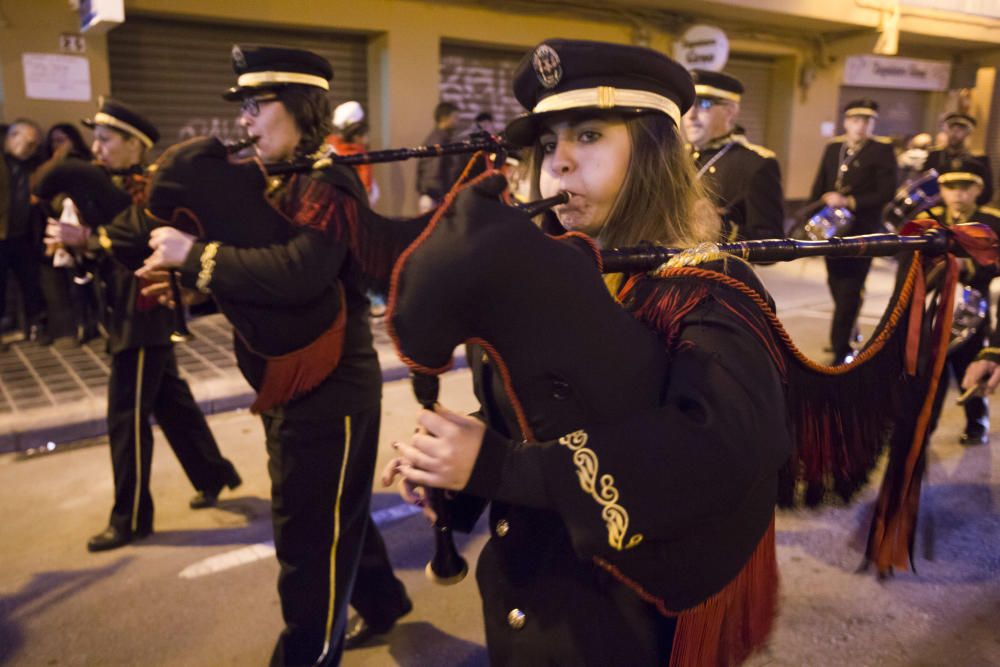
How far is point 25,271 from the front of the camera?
25.2 ft

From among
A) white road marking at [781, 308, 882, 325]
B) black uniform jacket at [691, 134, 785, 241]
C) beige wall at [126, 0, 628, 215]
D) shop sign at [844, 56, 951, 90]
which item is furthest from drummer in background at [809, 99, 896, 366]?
shop sign at [844, 56, 951, 90]

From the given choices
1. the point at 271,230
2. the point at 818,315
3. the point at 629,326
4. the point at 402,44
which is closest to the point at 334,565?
A: the point at 271,230

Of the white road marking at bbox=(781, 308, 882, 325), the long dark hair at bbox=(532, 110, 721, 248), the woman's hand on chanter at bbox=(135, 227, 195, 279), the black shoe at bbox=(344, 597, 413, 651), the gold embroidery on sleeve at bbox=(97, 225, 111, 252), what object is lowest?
the black shoe at bbox=(344, 597, 413, 651)

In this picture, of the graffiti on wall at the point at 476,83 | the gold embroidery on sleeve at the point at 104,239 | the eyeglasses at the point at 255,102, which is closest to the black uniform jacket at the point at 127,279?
the gold embroidery on sleeve at the point at 104,239

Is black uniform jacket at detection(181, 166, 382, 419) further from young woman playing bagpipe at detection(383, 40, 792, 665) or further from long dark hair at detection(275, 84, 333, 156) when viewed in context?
young woman playing bagpipe at detection(383, 40, 792, 665)

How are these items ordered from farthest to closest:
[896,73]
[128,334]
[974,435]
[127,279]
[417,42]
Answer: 1. [896,73]
2. [417,42]
3. [974,435]
4. [127,279]
5. [128,334]

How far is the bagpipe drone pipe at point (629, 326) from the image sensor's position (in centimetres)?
96

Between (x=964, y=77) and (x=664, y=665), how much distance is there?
19596 mm

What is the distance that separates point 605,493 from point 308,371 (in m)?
Result: 1.61

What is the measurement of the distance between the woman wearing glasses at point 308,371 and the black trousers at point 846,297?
5.05m

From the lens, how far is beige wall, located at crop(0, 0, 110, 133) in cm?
757

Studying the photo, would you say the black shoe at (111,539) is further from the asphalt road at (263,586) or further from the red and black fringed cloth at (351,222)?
the red and black fringed cloth at (351,222)

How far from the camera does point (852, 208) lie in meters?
7.23

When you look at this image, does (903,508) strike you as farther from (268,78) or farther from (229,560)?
(229,560)
